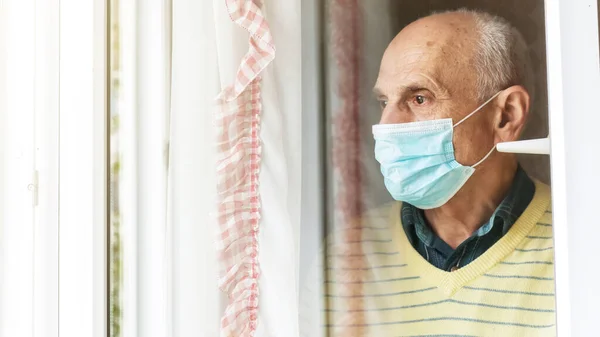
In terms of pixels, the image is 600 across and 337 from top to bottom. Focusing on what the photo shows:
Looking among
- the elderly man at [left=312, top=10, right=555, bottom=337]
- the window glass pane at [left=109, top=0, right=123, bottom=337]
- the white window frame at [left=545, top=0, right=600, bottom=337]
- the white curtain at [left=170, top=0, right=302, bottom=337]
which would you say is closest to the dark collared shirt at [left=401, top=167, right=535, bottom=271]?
the elderly man at [left=312, top=10, right=555, bottom=337]

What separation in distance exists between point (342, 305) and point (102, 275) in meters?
0.52

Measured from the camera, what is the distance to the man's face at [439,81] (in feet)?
→ 2.83

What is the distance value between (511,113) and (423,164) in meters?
0.15

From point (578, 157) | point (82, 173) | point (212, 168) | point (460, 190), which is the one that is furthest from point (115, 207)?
point (578, 157)

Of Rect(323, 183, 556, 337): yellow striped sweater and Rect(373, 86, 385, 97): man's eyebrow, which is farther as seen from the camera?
Rect(373, 86, 385, 97): man's eyebrow

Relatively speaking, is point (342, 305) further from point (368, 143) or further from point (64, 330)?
point (64, 330)

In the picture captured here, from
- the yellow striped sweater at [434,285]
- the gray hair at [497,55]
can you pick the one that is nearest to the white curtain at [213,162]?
the yellow striped sweater at [434,285]

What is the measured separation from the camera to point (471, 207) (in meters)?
0.89

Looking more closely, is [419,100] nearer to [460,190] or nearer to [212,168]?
[460,190]

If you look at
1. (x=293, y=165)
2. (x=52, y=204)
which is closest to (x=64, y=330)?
(x=52, y=204)

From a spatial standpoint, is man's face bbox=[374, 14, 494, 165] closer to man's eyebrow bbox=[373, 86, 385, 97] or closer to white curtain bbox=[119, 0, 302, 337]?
man's eyebrow bbox=[373, 86, 385, 97]

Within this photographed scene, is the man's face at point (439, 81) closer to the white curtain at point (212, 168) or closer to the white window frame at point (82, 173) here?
the white curtain at point (212, 168)

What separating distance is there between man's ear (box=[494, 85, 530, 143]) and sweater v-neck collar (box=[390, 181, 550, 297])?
9cm

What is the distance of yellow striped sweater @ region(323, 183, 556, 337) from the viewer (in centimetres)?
81
